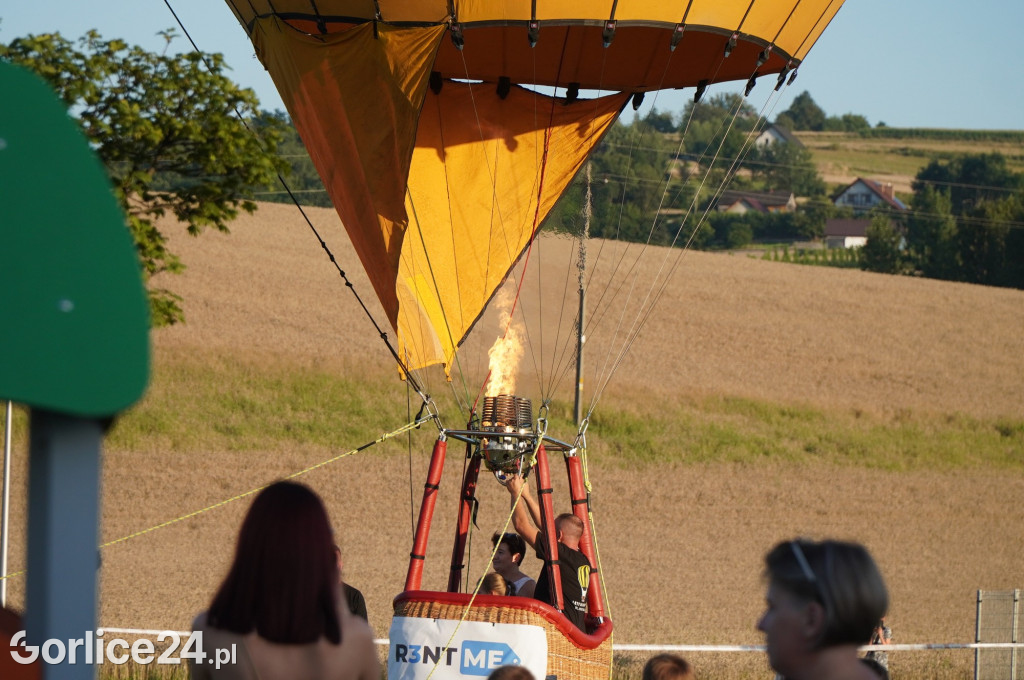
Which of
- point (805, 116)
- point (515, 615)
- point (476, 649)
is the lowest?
point (476, 649)

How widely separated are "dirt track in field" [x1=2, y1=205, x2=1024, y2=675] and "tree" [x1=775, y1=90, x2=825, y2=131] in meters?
66.9

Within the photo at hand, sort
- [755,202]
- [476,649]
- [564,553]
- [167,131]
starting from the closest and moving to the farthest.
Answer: [476,649]
[564,553]
[167,131]
[755,202]

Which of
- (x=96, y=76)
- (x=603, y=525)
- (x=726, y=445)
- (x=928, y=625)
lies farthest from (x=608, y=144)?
(x=726, y=445)

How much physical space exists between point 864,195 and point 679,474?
49746 millimetres

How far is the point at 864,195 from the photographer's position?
213ft

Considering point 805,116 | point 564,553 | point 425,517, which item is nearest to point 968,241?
point 564,553

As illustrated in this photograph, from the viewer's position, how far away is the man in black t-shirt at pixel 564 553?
473 cm

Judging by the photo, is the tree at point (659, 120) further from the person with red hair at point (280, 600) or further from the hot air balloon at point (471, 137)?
the person with red hair at point (280, 600)

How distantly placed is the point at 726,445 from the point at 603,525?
4.32 meters

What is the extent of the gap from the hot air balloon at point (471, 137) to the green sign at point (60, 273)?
9.86 ft

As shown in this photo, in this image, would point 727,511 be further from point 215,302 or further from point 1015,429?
point 215,302

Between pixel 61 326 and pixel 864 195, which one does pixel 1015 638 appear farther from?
pixel 864 195

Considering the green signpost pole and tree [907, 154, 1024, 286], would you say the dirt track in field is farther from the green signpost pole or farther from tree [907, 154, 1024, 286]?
tree [907, 154, 1024, 286]

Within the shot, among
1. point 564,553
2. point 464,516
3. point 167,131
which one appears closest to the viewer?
point 564,553
